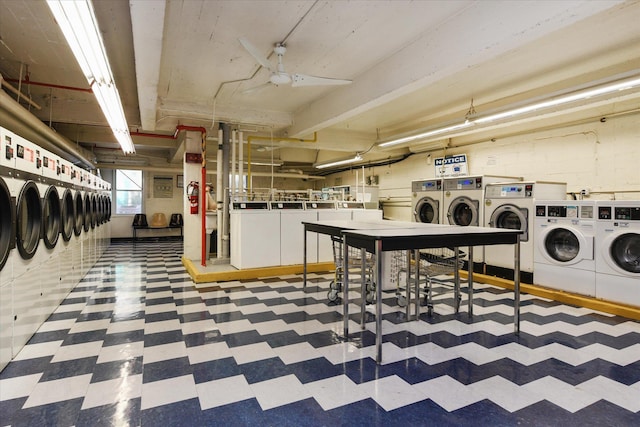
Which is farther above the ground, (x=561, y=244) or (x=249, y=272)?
(x=561, y=244)

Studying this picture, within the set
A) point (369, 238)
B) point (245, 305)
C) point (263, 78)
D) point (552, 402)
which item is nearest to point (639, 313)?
point (552, 402)

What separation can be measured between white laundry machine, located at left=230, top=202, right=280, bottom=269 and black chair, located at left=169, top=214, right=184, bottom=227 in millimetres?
6814

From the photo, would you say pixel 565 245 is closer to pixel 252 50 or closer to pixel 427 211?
pixel 427 211

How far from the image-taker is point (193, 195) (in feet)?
21.8

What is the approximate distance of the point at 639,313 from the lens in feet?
11.6

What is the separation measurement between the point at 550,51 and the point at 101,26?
15.7 ft

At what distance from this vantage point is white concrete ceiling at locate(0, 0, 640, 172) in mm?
2910

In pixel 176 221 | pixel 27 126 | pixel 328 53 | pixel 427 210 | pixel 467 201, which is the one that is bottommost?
pixel 176 221

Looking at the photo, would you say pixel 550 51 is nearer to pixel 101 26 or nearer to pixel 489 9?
pixel 489 9

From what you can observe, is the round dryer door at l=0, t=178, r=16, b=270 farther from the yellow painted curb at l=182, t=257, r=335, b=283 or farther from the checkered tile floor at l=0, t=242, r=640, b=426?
the yellow painted curb at l=182, t=257, r=335, b=283

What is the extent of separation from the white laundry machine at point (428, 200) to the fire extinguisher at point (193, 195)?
14.1 ft

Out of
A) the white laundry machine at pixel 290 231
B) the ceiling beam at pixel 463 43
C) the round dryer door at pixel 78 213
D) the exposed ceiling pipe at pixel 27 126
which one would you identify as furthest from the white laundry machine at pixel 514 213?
the exposed ceiling pipe at pixel 27 126

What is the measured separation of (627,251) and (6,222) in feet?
19.5

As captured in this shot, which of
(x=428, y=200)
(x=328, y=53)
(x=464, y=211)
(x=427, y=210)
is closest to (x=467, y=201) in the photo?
(x=464, y=211)
